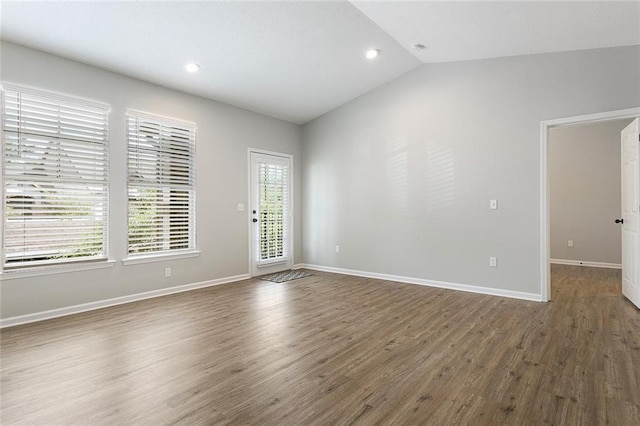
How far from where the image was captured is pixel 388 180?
554 cm

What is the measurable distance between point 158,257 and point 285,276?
81.4 inches

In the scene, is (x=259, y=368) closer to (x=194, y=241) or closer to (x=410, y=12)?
(x=194, y=241)

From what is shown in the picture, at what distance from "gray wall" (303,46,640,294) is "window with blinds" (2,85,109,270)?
3597mm

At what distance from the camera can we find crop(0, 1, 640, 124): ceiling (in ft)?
10.4

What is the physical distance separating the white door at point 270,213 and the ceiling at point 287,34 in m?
1.47

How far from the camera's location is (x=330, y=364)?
253 centimetres

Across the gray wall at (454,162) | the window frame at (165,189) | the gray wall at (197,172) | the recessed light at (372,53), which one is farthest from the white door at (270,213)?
the recessed light at (372,53)

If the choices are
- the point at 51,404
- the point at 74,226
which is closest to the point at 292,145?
the point at 74,226

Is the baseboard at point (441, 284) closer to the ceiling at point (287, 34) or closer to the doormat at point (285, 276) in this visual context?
the doormat at point (285, 276)

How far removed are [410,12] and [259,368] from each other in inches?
145

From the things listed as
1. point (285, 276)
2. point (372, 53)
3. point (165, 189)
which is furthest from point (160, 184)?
point (372, 53)

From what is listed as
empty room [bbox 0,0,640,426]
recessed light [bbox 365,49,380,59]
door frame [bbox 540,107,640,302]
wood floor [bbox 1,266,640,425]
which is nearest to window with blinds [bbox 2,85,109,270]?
empty room [bbox 0,0,640,426]

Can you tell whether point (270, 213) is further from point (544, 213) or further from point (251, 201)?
point (544, 213)

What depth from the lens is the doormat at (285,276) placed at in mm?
5590
